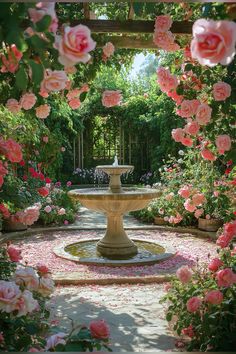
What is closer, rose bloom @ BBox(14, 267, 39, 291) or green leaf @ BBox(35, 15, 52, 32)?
green leaf @ BBox(35, 15, 52, 32)

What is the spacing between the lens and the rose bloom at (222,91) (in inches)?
97.0

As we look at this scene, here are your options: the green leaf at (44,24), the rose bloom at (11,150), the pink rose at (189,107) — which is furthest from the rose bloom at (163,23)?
the green leaf at (44,24)

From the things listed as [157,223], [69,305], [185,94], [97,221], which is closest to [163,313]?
[69,305]

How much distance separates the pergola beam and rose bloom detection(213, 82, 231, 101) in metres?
0.64

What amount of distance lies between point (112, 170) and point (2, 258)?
3180mm

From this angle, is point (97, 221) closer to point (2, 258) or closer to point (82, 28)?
point (2, 258)

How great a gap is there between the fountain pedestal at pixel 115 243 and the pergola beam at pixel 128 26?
132 inches

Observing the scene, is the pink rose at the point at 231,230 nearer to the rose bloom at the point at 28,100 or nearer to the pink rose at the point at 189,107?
the pink rose at the point at 189,107

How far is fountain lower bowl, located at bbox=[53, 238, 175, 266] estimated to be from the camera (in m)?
5.42

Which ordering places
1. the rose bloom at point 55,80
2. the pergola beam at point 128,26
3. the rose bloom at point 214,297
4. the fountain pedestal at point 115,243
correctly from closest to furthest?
the rose bloom at point 55,80 < the rose bloom at point 214,297 < the pergola beam at point 128,26 < the fountain pedestal at point 115,243

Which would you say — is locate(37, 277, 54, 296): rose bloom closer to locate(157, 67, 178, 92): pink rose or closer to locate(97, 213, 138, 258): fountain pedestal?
locate(157, 67, 178, 92): pink rose

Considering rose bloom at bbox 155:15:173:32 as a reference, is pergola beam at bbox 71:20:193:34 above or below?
above

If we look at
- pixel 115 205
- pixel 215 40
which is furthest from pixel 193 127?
pixel 115 205

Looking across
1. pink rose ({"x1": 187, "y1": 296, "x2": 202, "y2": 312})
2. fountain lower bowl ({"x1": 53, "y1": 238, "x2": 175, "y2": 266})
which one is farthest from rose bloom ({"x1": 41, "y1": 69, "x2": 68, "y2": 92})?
fountain lower bowl ({"x1": 53, "y1": 238, "x2": 175, "y2": 266})
